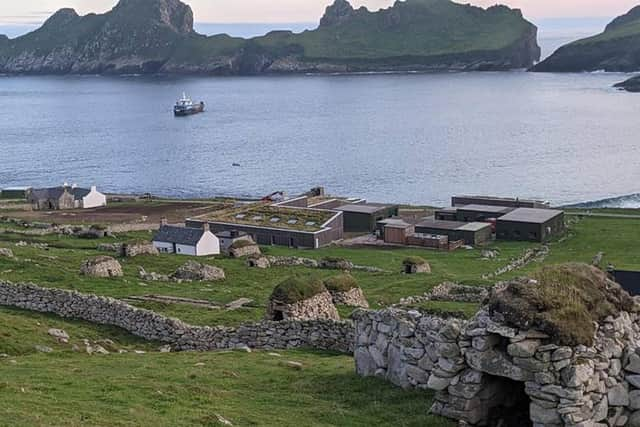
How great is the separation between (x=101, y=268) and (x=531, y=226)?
55255mm

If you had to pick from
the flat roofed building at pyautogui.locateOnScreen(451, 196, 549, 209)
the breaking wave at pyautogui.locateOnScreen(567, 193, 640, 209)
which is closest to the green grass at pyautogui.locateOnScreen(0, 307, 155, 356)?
the flat roofed building at pyautogui.locateOnScreen(451, 196, 549, 209)

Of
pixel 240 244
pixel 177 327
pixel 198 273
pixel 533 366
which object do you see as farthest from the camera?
pixel 240 244

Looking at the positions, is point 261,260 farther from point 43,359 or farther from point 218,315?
point 43,359

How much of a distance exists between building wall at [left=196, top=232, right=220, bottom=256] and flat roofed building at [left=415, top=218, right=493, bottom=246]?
25663 mm

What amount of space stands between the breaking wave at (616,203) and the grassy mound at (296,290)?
95.9 m

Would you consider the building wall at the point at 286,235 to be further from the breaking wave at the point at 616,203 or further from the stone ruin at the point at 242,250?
the breaking wave at the point at 616,203

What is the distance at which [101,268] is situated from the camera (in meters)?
50.1

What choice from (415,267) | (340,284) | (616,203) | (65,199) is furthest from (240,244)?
(616,203)

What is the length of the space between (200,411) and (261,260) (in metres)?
46.0

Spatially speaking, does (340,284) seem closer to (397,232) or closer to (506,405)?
(506,405)

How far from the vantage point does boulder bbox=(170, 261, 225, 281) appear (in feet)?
172

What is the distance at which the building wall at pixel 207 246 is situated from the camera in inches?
3009

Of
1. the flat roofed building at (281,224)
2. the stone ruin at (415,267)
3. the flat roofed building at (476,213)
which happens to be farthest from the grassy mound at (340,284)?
the flat roofed building at (476,213)

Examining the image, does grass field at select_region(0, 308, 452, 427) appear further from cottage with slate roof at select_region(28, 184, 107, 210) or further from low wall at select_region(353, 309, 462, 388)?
cottage with slate roof at select_region(28, 184, 107, 210)
